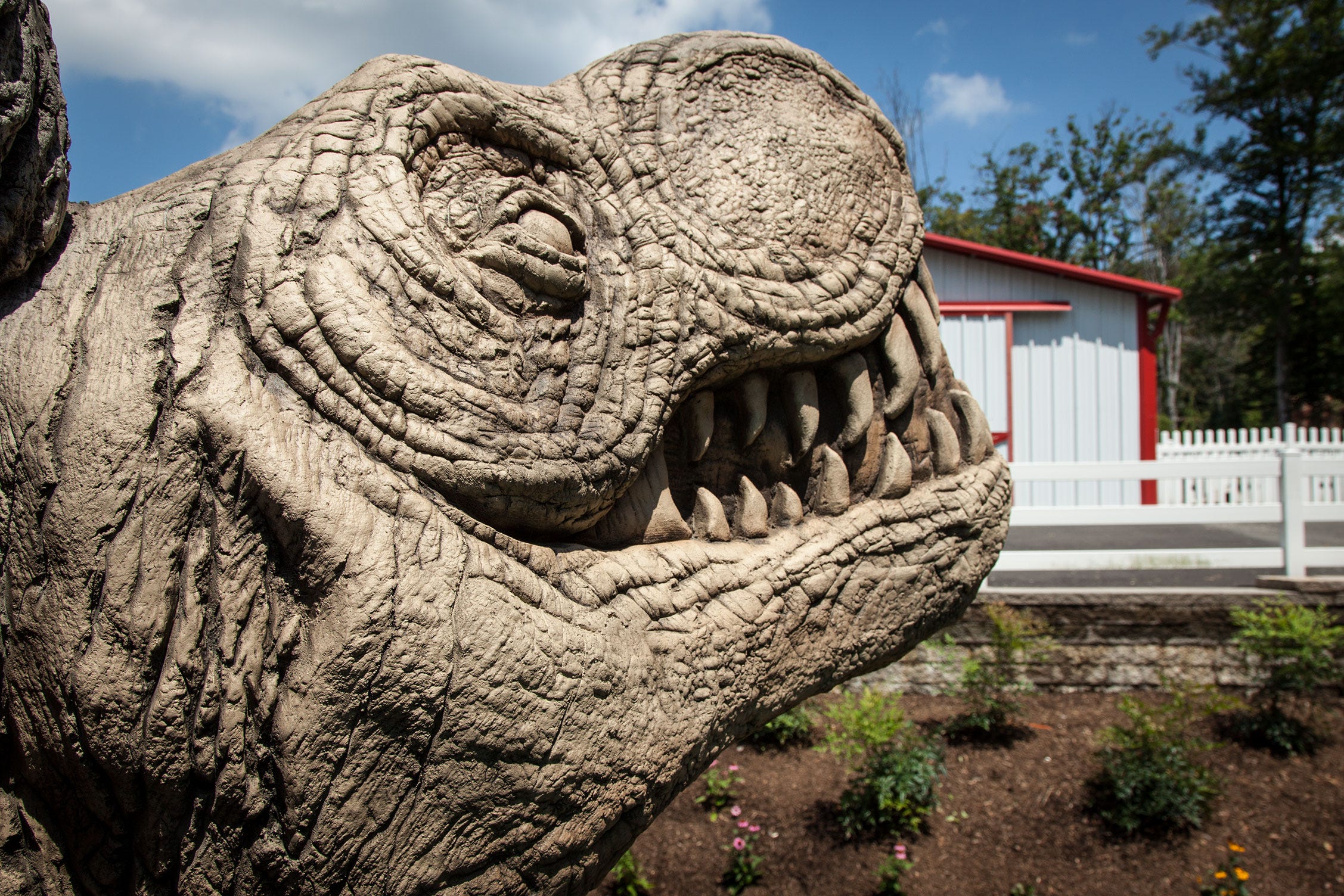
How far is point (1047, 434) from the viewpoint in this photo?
9.48 metres

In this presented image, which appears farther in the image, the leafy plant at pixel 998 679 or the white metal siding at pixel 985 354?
the white metal siding at pixel 985 354

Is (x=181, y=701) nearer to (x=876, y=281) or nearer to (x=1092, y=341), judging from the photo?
(x=876, y=281)

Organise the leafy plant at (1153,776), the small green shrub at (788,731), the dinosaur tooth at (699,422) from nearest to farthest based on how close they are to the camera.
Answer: the dinosaur tooth at (699,422), the leafy plant at (1153,776), the small green shrub at (788,731)

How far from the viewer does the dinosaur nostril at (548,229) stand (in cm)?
111

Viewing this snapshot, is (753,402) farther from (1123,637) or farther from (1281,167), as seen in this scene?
(1281,167)

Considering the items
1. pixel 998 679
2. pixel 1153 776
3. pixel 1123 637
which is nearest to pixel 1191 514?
pixel 1123 637

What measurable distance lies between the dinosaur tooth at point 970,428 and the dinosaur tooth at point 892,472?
0.17 m

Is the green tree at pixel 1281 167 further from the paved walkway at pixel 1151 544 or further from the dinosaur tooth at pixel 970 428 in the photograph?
the dinosaur tooth at pixel 970 428

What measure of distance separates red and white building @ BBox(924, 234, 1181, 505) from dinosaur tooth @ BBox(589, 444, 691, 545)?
347 inches

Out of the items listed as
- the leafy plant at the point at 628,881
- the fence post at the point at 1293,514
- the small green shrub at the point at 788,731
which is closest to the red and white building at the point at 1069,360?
the fence post at the point at 1293,514

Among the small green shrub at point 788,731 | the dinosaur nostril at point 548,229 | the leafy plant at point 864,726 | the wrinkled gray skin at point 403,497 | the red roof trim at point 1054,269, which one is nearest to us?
the wrinkled gray skin at point 403,497

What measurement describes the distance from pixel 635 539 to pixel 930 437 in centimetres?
62

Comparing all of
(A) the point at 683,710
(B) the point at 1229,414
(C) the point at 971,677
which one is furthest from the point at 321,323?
(B) the point at 1229,414

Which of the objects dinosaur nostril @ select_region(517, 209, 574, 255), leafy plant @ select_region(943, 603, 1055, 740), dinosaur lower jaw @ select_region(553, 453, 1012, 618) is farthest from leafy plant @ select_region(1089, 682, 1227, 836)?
dinosaur nostril @ select_region(517, 209, 574, 255)
